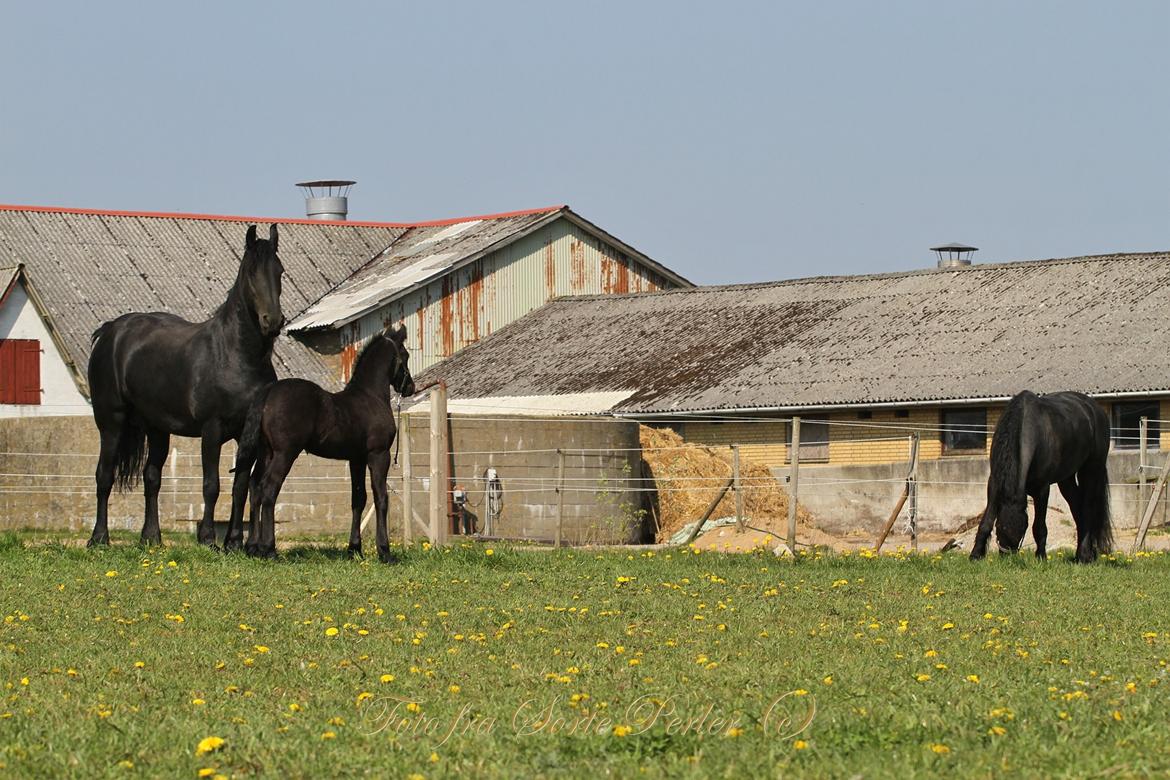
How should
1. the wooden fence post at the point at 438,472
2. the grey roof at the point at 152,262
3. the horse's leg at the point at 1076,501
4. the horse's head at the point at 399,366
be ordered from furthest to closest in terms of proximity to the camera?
the grey roof at the point at 152,262 < the wooden fence post at the point at 438,472 < the horse's leg at the point at 1076,501 < the horse's head at the point at 399,366

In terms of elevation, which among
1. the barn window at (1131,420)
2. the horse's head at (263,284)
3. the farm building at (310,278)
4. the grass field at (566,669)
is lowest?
the grass field at (566,669)

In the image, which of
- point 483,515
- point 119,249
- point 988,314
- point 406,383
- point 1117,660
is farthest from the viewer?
point 119,249

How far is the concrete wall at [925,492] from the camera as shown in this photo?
91.9 feet

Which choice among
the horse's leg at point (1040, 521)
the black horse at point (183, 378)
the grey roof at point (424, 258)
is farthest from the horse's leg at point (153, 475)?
the grey roof at point (424, 258)

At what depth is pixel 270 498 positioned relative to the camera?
49.2 feet

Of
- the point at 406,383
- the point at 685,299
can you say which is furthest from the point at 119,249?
the point at 406,383

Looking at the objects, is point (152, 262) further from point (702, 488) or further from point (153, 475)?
point (153, 475)

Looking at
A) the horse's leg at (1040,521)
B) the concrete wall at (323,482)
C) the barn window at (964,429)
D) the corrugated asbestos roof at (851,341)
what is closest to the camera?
the horse's leg at (1040,521)

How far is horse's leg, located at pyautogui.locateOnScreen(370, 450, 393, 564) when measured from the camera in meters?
15.1

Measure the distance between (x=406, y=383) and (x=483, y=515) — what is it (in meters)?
12.8

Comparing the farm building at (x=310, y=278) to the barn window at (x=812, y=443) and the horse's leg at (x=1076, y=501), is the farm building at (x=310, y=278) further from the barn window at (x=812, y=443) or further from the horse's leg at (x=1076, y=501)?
the horse's leg at (x=1076, y=501)

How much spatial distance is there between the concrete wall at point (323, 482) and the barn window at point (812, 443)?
6907mm

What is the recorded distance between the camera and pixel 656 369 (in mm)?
40969

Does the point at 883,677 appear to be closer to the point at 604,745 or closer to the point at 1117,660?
the point at 1117,660
